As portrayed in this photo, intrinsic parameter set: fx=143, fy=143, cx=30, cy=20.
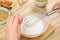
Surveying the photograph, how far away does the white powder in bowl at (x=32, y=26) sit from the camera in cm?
88

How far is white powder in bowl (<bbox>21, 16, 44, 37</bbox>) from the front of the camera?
88 centimetres

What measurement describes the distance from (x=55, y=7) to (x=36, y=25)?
0.74 ft

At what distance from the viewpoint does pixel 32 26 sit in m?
0.93

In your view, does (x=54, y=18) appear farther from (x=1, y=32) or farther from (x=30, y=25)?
(x=1, y=32)

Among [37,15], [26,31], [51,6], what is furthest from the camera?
[51,6]

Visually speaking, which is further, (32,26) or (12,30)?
(32,26)

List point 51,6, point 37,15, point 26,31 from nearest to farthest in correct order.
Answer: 1. point 26,31
2. point 37,15
3. point 51,6

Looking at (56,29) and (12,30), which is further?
(56,29)

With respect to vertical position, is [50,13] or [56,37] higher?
[50,13]

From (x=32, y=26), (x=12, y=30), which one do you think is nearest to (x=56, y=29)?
(x=32, y=26)

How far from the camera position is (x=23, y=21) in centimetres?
94

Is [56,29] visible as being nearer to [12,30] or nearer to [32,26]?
[32,26]

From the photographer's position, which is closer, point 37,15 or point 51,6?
point 37,15

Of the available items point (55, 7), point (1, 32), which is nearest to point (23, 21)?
point (1, 32)
